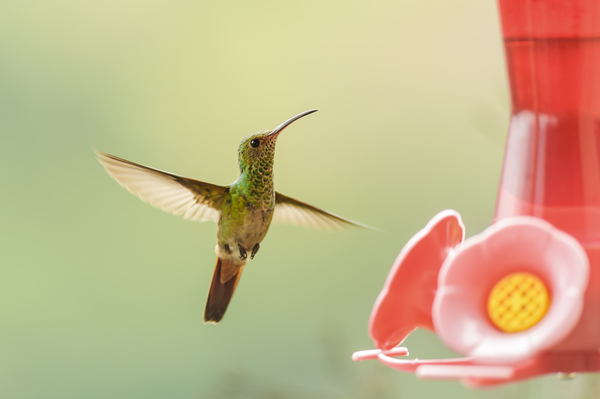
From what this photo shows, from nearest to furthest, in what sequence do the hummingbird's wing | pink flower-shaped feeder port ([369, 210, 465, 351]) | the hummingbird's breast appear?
pink flower-shaped feeder port ([369, 210, 465, 351]) < the hummingbird's breast < the hummingbird's wing

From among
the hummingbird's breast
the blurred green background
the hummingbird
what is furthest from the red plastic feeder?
the blurred green background

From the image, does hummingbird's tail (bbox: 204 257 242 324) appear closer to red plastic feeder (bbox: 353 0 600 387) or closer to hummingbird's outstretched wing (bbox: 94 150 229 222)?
hummingbird's outstretched wing (bbox: 94 150 229 222)

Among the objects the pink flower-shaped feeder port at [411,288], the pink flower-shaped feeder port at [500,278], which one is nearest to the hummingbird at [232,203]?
the pink flower-shaped feeder port at [411,288]

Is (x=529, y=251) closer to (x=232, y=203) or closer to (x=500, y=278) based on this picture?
(x=500, y=278)

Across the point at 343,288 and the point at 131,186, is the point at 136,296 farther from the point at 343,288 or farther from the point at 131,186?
the point at 131,186

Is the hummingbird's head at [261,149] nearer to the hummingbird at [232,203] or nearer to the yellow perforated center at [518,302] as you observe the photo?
the hummingbird at [232,203]

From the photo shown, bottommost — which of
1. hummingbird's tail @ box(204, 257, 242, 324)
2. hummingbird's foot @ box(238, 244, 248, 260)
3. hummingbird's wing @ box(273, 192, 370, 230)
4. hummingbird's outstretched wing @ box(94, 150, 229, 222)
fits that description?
hummingbird's tail @ box(204, 257, 242, 324)

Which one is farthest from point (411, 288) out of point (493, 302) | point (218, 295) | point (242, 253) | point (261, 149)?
point (218, 295)
